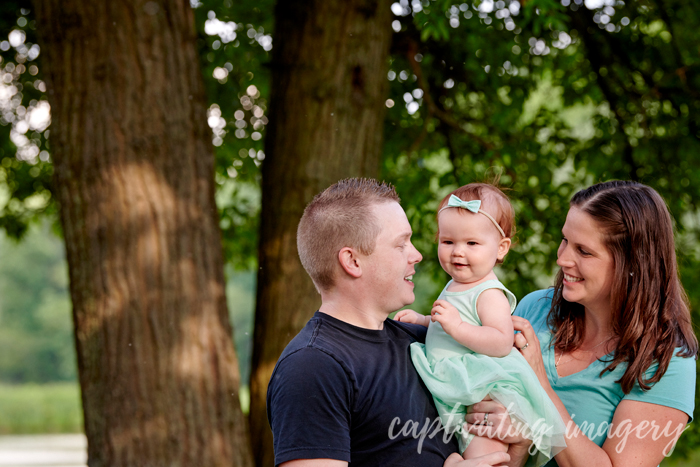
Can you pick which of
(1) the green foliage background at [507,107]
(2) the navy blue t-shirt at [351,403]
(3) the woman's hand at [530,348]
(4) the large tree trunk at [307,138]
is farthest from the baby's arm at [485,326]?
(1) the green foliage background at [507,107]

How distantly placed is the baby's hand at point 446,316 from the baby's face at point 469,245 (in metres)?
0.15

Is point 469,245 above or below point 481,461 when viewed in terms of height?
above

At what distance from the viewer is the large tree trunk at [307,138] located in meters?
5.05

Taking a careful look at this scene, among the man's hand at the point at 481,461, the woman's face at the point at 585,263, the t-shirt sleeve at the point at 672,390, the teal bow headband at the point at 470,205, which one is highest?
the teal bow headband at the point at 470,205

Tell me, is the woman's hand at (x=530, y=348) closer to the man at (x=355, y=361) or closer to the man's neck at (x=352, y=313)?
the man at (x=355, y=361)

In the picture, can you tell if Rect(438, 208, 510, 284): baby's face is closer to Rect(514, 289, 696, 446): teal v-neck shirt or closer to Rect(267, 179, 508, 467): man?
Rect(267, 179, 508, 467): man

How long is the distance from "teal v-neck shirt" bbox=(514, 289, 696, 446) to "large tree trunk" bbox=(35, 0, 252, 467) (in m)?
2.17

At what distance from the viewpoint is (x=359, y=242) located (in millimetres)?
2457

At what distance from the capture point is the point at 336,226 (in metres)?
2.49

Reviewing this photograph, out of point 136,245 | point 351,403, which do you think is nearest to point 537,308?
point 351,403

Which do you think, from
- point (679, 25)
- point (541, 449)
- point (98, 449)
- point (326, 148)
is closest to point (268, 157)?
point (326, 148)

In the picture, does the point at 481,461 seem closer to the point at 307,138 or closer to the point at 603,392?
the point at 603,392

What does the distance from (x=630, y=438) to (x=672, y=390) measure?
0.24 metres

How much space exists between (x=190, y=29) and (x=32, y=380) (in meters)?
44.9
